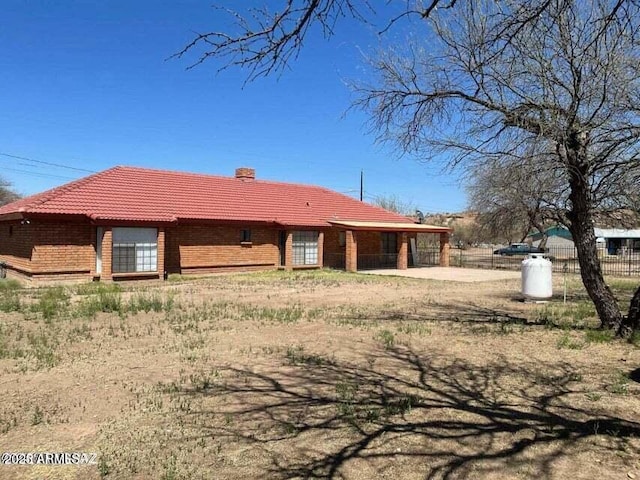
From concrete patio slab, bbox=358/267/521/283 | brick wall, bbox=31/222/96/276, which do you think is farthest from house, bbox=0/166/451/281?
concrete patio slab, bbox=358/267/521/283

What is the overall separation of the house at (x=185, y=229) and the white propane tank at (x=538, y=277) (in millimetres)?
13422

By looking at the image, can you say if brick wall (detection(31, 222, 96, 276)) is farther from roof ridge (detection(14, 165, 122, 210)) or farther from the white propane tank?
the white propane tank

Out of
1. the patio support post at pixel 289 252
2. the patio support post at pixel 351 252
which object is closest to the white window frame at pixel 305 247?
the patio support post at pixel 289 252

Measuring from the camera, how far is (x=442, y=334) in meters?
9.30

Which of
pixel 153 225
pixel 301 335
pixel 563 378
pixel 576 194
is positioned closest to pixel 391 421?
pixel 563 378

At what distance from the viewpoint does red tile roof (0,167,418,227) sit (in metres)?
20.6

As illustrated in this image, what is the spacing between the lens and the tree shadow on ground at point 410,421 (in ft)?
12.7

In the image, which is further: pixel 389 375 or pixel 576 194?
pixel 576 194

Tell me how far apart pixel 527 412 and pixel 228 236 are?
69.0 feet

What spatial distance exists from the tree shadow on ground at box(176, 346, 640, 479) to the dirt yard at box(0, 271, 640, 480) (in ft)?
0.06

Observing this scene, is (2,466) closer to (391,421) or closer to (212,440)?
(212,440)

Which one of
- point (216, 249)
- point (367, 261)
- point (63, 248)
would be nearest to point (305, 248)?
point (367, 261)

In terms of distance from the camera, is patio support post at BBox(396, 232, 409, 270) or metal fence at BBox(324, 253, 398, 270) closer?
metal fence at BBox(324, 253, 398, 270)

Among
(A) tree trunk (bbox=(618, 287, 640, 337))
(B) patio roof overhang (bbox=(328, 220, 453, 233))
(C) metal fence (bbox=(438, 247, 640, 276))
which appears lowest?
(A) tree trunk (bbox=(618, 287, 640, 337))
